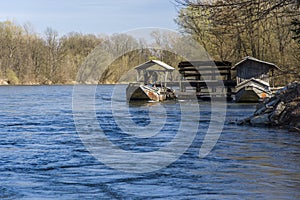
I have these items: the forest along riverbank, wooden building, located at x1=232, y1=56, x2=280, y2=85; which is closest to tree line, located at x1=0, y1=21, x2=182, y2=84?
wooden building, located at x1=232, y1=56, x2=280, y2=85

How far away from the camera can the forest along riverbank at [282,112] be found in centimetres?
2175

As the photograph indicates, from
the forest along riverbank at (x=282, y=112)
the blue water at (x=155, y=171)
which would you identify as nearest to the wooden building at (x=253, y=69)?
the forest along riverbank at (x=282, y=112)

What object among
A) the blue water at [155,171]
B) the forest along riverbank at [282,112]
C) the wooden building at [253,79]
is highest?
the wooden building at [253,79]

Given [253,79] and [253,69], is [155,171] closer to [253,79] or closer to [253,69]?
[253,79]

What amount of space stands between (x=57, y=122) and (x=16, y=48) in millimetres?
92695

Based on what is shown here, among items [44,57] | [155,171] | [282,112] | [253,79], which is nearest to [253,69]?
[253,79]

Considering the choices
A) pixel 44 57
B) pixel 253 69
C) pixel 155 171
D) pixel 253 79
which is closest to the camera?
pixel 155 171

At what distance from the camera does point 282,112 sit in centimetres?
2264

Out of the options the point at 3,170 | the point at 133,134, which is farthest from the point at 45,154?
the point at 133,134

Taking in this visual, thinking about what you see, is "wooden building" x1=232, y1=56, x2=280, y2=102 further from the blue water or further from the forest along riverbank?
the blue water

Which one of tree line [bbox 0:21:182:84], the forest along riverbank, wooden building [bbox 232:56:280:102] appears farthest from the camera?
tree line [bbox 0:21:182:84]

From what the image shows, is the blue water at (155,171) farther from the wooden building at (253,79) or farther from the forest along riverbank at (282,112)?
the wooden building at (253,79)

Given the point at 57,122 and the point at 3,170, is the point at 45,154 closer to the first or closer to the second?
the point at 3,170

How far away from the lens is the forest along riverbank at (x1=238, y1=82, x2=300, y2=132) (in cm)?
2175
